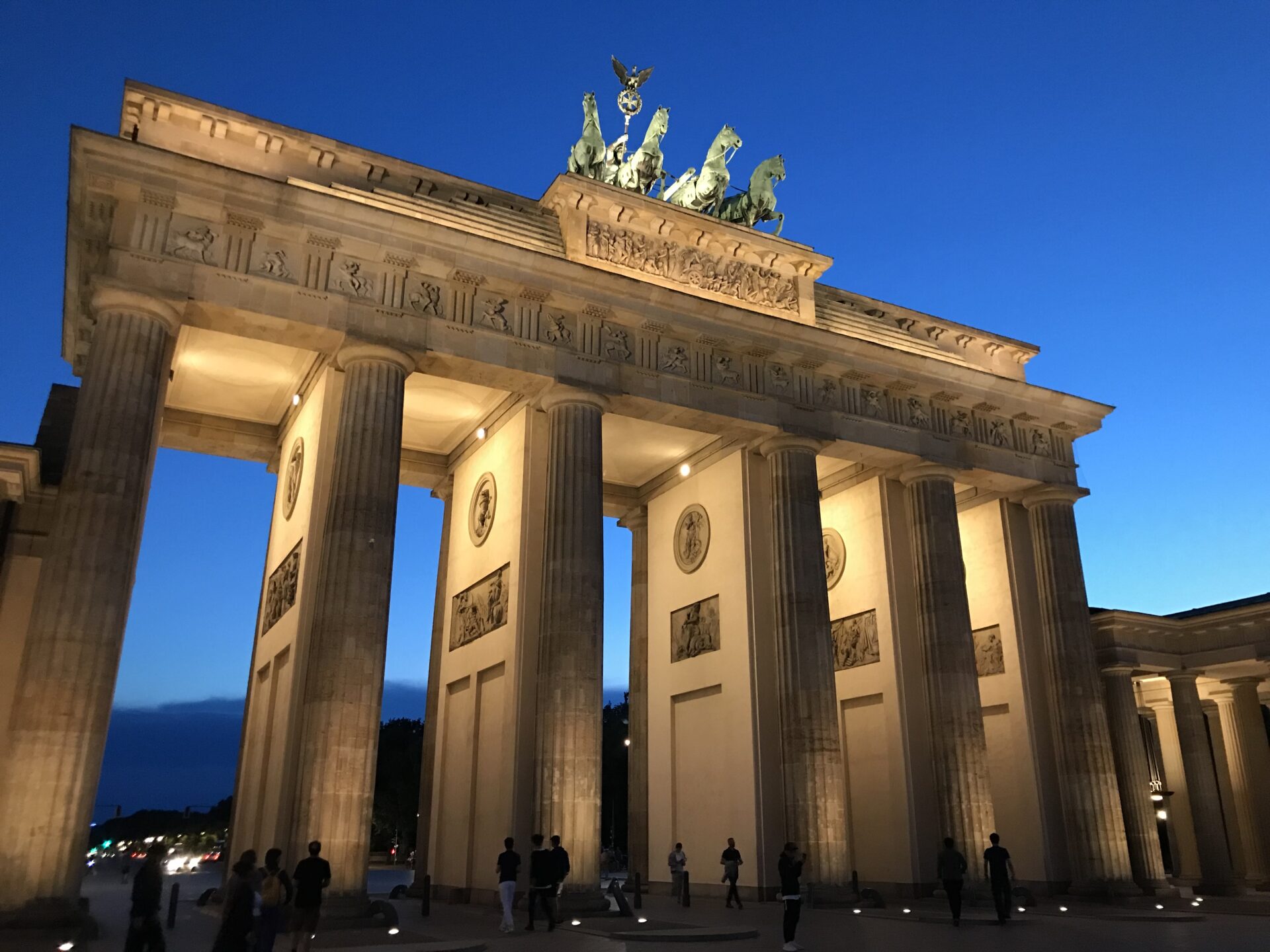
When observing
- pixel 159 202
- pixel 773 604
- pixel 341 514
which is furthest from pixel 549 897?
pixel 159 202

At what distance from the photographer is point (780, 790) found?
2239 cm

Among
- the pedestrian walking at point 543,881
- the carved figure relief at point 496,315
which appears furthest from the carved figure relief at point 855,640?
the carved figure relief at point 496,315

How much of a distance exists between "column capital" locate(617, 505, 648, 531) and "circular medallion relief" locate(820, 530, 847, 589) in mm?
5334

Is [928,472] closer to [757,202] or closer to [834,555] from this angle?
[834,555]

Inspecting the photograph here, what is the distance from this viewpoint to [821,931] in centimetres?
1600

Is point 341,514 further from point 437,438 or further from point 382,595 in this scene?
point 437,438

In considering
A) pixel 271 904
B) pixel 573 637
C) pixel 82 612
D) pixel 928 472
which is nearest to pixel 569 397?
pixel 573 637

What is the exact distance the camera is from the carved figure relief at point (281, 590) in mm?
21125

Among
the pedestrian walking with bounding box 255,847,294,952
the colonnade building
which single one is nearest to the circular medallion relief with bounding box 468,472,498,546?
the colonnade building

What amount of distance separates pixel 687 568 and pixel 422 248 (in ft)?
36.9

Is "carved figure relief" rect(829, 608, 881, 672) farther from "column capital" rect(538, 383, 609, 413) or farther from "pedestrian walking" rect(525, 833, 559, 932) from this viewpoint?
"pedestrian walking" rect(525, 833, 559, 932)

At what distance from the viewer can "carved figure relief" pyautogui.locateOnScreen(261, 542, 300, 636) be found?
21.1 metres

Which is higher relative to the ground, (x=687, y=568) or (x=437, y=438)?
(x=437, y=438)

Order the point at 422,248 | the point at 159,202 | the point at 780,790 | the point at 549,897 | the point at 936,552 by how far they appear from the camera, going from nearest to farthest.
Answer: the point at 549,897
the point at 159,202
the point at 422,248
the point at 780,790
the point at 936,552
